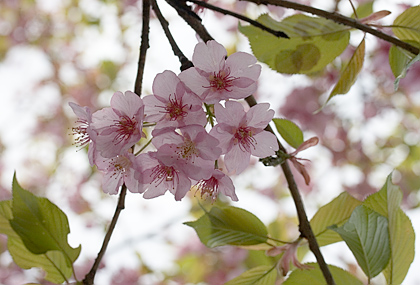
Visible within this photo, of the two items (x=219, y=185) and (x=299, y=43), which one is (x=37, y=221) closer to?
(x=219, y=185)

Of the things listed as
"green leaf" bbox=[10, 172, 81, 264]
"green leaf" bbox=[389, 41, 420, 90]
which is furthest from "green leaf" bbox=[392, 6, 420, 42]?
"green leaf" bbox=[10, 172, 81, 264]

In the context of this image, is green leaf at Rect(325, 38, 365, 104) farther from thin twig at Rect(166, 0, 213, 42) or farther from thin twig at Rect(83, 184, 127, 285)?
thin twig at Rect(83, 184, 127, 285)

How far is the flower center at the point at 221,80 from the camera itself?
0.53m

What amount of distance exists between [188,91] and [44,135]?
2911 mm

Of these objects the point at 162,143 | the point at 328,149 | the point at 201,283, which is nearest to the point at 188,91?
the point at 162,143

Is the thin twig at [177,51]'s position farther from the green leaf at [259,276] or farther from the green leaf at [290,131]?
the green leaf at [259,276]

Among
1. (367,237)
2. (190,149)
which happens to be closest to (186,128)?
(190,149)

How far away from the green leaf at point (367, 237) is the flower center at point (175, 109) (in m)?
0.24

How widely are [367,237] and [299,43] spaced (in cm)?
30

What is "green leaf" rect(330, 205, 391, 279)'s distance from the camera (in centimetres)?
59

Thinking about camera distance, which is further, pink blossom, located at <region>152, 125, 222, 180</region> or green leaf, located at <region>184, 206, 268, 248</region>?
green leaf, located at <region>184, 206, 268, 248</region>

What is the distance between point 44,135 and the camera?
322 cm

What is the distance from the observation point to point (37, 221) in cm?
58

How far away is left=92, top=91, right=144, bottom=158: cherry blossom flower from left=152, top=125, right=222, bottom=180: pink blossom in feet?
0.10
